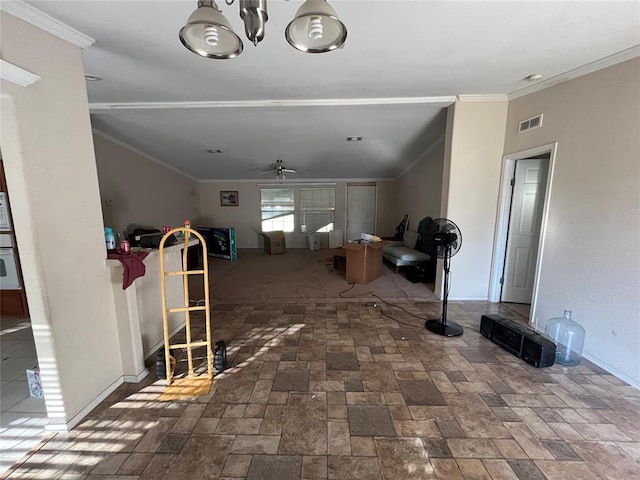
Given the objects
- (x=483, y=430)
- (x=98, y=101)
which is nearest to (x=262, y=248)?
(x=98, y=101)

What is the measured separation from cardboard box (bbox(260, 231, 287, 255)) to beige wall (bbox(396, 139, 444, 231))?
3595mm

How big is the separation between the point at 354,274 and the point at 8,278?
15.5 feet

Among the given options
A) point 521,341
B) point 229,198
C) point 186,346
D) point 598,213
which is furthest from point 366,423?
point 229,198

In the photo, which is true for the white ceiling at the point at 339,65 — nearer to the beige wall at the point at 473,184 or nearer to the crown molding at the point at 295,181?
the beige wall at the point at 473,184

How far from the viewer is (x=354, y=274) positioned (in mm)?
4461

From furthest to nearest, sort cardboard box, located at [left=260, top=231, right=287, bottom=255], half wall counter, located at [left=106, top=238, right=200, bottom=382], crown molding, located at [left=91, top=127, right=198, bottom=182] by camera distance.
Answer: cardboard box, located at [left=260, top=231, right=287, bottom=255] < crown molding, located at [left=91, top=127, right=198, bottom=182] < half wall counter, located at [left=106, top=238, right=200, bottom=382]

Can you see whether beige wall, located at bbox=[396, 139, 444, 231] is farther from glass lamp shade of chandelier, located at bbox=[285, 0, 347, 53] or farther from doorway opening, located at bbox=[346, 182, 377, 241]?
glass lamp shade of chandelier, located at bbox=[285, 0, 347, 53]

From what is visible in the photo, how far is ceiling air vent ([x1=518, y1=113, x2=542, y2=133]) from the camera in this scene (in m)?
2.78

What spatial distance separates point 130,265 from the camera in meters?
1.84

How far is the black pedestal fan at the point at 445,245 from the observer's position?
263 cm

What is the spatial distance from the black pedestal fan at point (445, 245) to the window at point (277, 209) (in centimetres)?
570

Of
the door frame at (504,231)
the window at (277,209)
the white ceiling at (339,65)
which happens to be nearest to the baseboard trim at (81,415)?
the white ceiling at (339,65)

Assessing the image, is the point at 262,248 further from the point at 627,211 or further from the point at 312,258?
the point at 627,211

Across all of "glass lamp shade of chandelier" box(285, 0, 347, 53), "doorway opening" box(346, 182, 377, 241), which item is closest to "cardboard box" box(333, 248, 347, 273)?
"doorway opening" box(346, 182, 377, 241)
